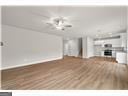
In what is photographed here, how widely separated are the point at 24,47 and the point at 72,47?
6.79 meters

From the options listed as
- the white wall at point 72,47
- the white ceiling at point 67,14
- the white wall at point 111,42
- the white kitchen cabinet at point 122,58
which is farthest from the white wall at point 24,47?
the white wall at point 111,42

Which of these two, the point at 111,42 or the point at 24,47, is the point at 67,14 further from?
the point at 111,42

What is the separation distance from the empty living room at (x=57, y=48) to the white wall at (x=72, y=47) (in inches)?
62.2

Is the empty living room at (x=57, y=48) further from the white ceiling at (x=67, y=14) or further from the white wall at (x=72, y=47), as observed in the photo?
the white wall at (x=72, y=47)

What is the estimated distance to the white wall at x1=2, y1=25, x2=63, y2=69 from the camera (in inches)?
180

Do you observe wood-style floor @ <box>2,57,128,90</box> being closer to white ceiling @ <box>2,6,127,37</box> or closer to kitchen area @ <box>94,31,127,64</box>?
white ceiling @ <box>2,6,127,37</box>

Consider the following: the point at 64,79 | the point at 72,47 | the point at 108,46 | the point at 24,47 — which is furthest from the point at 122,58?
the point at 24,47

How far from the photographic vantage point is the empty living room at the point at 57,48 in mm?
2686

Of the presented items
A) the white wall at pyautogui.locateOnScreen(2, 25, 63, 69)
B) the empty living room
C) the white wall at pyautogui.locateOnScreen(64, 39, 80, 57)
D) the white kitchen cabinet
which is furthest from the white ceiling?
the white wall at pyautogui.locateOnScreen(64, 39, 80, 57)
